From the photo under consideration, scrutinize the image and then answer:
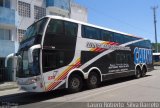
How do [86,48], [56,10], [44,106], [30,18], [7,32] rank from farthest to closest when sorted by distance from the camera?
[56,10], [30,18], [7,32], [86,48], [44,106]

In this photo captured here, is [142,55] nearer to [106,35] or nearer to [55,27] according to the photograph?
[106,35]

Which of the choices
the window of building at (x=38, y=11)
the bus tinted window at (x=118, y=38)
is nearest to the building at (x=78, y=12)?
the window of building at (x=38, y=11)

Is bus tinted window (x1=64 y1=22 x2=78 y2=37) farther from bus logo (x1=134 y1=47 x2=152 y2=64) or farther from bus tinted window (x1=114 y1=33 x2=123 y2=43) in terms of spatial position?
bus logo (x1=134 y1=47 x2=152 y2=64)

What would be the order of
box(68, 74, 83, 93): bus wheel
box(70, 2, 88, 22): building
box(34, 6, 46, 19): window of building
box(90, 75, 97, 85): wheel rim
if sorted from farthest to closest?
box(70, 2, 88, 22): building, box(34, 6, 46, 19): window of building, box(90, 75, 97, 85): wheel rim, box(68, 74, 83, 93): bus wheel

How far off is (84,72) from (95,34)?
2.68 m

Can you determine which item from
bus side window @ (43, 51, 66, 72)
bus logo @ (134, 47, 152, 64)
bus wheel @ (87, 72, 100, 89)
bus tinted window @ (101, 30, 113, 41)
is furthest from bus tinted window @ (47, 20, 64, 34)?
bus logo @ (134, 47, 152, 64)

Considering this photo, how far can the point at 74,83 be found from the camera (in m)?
13.6

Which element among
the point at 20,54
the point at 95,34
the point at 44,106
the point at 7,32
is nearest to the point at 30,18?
the point at 7,32

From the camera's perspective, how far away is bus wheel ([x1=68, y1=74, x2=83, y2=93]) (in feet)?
43.8

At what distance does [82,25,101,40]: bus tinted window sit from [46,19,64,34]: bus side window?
1923mm

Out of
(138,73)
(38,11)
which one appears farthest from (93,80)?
(38,11)

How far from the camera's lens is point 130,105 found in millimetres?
9523

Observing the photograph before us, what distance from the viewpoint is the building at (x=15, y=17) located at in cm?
2444

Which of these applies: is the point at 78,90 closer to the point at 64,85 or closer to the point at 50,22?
the point at 64,85
